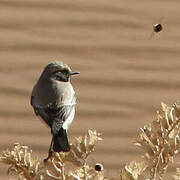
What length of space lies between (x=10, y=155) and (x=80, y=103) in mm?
2514

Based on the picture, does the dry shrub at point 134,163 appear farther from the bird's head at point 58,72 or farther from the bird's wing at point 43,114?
the bird's head at point 58,72

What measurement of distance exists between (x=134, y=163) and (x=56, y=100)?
65 cm

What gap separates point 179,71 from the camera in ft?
12.6

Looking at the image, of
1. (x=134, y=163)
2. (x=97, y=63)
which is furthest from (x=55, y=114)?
(x=97, y=63)

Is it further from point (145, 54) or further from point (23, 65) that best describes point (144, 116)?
point (23, 65)

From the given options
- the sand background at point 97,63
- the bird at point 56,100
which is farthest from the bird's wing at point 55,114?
the sand background at point 97,63

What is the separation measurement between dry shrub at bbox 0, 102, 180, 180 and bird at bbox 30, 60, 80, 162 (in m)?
0.44

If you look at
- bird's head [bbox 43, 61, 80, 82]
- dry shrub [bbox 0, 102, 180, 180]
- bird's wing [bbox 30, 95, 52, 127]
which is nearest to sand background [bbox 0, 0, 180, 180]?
bird's head [bbox 43, 61, 80, 82]

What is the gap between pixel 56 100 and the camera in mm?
1859

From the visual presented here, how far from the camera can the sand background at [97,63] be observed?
3680mm

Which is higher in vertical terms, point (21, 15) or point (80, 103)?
point (21, 15)

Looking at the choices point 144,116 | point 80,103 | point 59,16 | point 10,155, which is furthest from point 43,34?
point 10,155

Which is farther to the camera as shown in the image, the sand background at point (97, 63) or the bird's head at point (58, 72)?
the sand background at point (97, 63)

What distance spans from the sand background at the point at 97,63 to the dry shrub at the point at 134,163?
237cm
